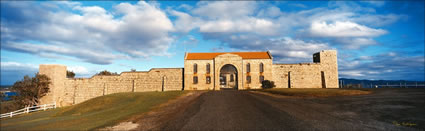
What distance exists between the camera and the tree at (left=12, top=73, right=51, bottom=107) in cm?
3584

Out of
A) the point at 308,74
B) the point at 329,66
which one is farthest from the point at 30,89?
the point at 329,66

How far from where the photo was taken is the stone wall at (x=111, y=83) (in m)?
40.8

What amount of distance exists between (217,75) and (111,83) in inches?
849

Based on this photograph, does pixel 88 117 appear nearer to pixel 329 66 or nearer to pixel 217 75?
pixel 217 75

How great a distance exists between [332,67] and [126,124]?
40.4m

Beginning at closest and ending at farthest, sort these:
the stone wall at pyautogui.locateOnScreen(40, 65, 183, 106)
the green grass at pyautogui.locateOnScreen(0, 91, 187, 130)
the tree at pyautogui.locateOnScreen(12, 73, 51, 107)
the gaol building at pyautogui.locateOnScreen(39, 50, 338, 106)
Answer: the green grass at pyautogui.locateOnScreen(0, 91, 187, 130) → the tree at pyautogui.locateOnScreen(12, 73, 51, 107) → the gaol building at pyautogui.locateOnScreen(39, 50, 338, 106) → the stone wall at pyautogui.locateOnScreen(40, 65, 183, 106)

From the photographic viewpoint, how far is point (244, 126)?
10.3 meters

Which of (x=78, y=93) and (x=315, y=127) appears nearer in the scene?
(x=315, y=127)

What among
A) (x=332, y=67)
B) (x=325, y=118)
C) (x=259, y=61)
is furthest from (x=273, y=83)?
(x=325, y=118)

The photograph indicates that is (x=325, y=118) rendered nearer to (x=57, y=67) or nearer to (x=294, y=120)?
(x=294, y=120)

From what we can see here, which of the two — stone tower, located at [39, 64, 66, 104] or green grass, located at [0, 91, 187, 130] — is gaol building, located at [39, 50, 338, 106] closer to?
stone tower, located at [39, 64, 66, 104]

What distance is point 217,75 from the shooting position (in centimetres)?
4022

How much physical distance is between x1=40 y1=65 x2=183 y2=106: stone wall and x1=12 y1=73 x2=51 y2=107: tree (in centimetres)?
186

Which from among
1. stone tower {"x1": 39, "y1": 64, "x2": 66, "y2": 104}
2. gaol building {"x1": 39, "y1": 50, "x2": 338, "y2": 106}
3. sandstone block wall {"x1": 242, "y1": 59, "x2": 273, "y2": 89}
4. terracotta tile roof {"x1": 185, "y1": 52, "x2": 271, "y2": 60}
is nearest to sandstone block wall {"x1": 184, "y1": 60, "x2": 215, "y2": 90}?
gaol building {"x1": 39, "y1": 50, "x2": 338, "y2": 106}
